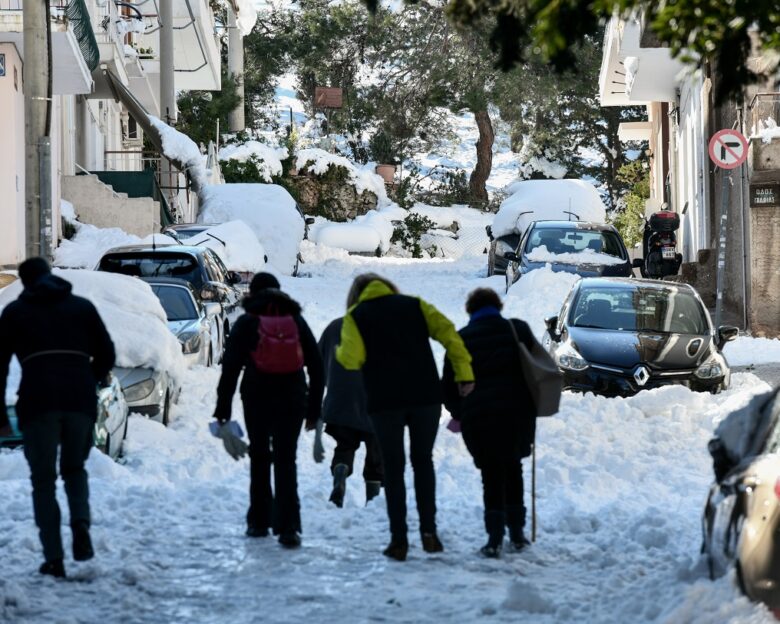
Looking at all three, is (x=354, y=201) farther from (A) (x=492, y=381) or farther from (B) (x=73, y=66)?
(A) (x=492, y=381)

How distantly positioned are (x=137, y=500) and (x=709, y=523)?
182 inches

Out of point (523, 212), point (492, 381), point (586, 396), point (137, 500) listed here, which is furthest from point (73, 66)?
point (492, 381)

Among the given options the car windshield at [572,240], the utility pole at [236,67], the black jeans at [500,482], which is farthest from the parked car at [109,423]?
the utility pole at [236,67]

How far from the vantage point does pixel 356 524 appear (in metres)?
10.4

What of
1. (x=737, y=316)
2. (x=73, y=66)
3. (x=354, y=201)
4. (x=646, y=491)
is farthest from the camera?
(x=354, y=201)

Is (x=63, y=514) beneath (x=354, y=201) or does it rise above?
beneath

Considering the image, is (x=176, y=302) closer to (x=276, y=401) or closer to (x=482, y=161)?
(x=276, y=401)

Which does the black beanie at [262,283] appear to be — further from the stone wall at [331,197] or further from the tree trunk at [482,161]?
the tree trunk at [482,161]

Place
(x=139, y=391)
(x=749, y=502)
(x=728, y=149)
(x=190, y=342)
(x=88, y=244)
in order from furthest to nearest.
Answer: (x=88, y=244)
(x=728, y=149)
(x=190, y=342)
(x=139, y=391)
(x=749, y=502)

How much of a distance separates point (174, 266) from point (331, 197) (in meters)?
30.9

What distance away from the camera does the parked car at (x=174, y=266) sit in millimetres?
19953

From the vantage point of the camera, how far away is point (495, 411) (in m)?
9.23

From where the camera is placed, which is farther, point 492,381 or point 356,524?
point 356,524

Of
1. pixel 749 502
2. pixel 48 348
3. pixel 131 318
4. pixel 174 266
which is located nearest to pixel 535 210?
pixel 174 266
